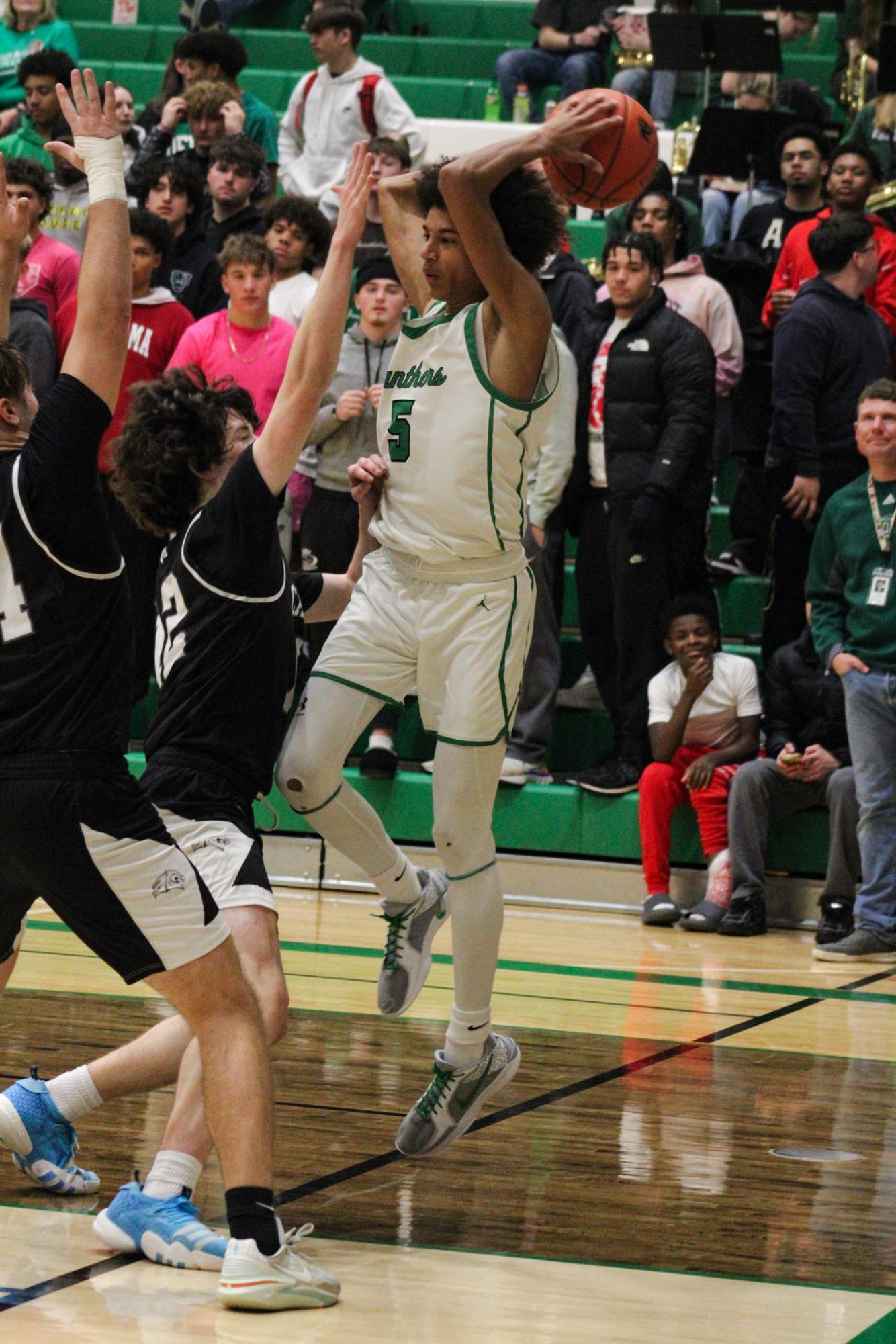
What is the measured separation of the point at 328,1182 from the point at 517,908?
4488 mm

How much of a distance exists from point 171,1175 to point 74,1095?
497 mm

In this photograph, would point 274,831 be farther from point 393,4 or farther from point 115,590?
point 393,4

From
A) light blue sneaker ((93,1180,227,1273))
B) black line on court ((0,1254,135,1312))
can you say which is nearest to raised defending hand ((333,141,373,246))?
light blue sneaker ((93,1180,227,1273))

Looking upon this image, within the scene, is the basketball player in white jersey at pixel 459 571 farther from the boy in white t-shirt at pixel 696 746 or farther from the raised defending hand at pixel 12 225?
the boy in white t-shirt at pixel 696 746

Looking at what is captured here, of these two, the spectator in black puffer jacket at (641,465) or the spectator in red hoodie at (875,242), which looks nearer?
the spectator in black puffer jacket at (641,465)

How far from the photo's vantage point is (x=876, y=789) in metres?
7.59

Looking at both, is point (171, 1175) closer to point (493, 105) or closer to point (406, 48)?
point (493, 105)

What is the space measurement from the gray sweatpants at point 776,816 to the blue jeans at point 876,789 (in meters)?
0.18

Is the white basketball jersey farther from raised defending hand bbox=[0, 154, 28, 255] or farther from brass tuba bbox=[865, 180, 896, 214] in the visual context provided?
brass tuba bbox=[865, 180, 896, 214]

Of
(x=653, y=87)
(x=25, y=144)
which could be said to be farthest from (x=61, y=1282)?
(x=653, y=87)

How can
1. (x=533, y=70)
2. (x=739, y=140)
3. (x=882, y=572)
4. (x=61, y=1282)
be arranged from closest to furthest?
1. (x=61, y=1282)
2. (x=882, y=572)
3. (x=739, y=140)
4. (x=533, y=70)

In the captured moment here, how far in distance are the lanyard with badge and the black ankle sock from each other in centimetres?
516

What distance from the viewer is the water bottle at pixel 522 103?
1373cm

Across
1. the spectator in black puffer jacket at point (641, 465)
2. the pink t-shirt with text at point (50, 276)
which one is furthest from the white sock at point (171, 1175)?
the pink t-shirt with text at point (50, 276)
